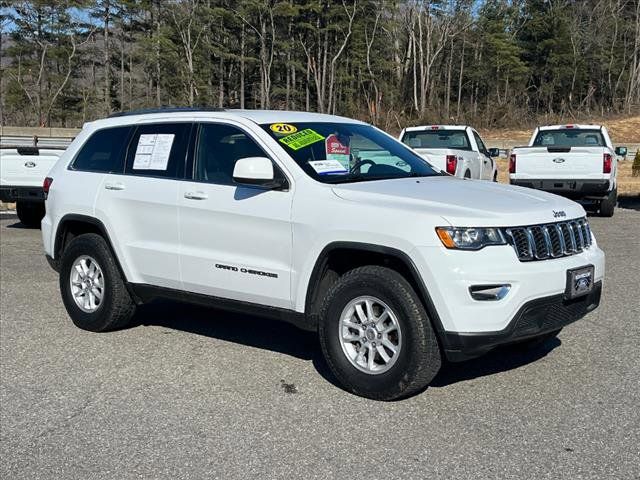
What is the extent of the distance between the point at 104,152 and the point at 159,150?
76cm

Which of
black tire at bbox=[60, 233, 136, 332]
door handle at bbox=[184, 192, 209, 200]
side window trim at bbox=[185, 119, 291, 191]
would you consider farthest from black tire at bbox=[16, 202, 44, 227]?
door handle at bbox=[184, 192, 209, 200]

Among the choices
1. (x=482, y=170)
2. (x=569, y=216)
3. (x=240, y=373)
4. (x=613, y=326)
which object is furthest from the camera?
(x=482, y=170)

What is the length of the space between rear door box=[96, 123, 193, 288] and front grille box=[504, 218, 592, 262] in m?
2.54

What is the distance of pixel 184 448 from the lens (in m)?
3.96

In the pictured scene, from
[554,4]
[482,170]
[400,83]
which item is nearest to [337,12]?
[400,83]

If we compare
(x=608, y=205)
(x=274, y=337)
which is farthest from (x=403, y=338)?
(x=608, y=205)

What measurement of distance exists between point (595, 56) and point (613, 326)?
66.8 m

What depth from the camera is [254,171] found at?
4875 millimetres

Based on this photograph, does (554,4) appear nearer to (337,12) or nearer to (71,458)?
(337,12)

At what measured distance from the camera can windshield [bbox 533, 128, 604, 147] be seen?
15.6m

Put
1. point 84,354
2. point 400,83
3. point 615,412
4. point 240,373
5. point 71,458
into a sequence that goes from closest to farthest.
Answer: point 71,458 < point 615,412 < point 240,373 < point 84,354 < point 400,83

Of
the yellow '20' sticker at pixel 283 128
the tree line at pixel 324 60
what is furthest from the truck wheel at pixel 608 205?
the tree line at pixel 324 60

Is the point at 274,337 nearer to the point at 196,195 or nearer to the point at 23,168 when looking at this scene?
the point at 196,195

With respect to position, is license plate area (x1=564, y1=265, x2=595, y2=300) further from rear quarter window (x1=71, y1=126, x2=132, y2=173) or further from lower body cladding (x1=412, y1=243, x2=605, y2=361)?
rear quarter window (x1=71, y1=126, x2=132, y2=173)
